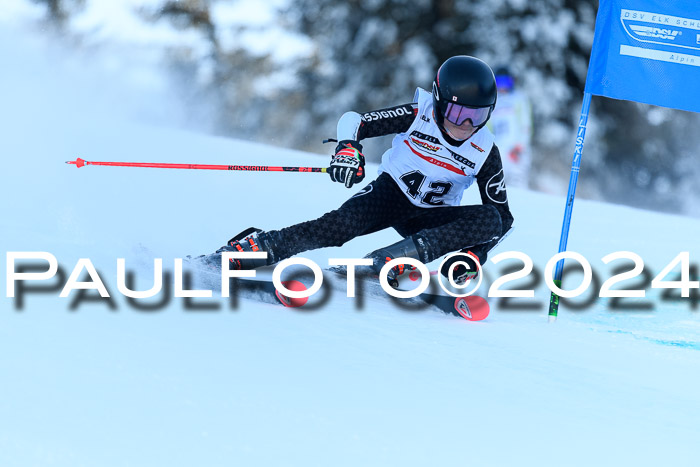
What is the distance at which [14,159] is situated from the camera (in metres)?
5.68

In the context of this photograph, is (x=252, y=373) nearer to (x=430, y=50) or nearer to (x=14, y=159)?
(x=14, y=159)

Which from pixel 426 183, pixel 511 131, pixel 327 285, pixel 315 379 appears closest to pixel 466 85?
pixel 426 183

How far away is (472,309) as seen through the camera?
11.5ft

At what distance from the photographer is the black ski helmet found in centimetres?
343

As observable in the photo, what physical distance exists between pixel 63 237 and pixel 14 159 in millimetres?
1944

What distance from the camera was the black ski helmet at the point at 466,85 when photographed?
3.43 meters

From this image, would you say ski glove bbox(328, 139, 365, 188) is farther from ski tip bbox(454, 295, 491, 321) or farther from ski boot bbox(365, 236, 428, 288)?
ski tip bbox(454, 295, 491, 321)

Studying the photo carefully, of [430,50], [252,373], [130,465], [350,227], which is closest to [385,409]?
[252,373]

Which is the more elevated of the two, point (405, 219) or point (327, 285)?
point (405, 219)

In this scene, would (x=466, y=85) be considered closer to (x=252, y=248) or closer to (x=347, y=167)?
(x=347, y=167)

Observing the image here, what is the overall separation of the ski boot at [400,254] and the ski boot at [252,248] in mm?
416

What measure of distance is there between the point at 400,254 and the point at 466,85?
714 mm

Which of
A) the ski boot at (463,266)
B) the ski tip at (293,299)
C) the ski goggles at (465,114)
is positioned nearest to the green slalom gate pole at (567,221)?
the ski boot at (463,266)

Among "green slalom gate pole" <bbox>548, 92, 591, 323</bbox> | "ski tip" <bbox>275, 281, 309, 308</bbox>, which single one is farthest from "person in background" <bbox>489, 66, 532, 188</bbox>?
"ski tip" <bbox>275, 281, 309, 308</bbox>
